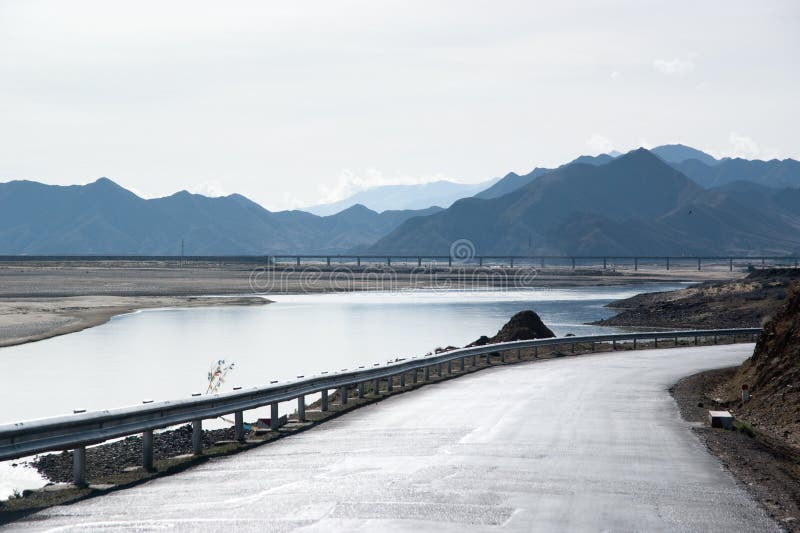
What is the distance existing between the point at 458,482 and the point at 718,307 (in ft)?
225

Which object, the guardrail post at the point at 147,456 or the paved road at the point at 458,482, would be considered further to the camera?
the guardrail post at the point at 147,456

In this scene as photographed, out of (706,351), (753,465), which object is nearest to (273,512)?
(753,465)

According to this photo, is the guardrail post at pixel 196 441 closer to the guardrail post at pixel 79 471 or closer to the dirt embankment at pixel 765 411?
the guardrail post at pixel 79 471

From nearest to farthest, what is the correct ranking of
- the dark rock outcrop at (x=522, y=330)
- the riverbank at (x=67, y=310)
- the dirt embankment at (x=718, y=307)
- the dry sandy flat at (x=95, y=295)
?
the dark rock outcrop at (x=522, y=330) < the riverbank at (x=67, y=310) < the dry sandy flat at (x=95, y=295) < the dirt embankment at (x=718, y=307)

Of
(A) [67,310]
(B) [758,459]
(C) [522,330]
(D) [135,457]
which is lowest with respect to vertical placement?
(D) [135,457]

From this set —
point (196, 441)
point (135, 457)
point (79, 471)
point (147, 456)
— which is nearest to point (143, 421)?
point (147, 456)

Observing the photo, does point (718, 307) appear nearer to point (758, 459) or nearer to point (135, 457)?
point (135, 457)

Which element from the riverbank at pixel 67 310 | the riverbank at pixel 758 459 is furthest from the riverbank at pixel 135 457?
the riverbank at pixel 67 310

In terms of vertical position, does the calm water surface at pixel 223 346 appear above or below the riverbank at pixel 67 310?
→ below

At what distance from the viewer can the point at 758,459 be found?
14125 mm

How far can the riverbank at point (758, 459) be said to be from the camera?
10578 millimetres

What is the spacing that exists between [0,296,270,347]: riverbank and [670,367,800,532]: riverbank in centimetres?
3863

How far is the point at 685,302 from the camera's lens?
Result: 8350cm

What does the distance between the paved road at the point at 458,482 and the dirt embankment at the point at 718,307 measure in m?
47.7
